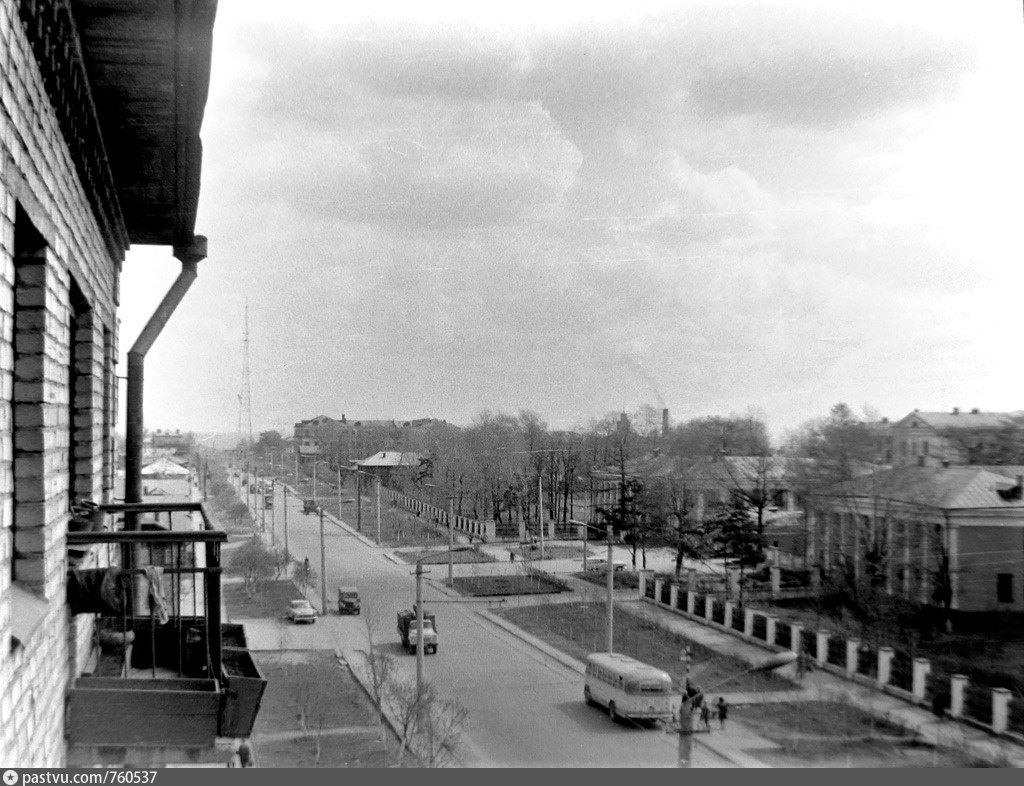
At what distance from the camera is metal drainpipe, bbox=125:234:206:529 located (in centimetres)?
492

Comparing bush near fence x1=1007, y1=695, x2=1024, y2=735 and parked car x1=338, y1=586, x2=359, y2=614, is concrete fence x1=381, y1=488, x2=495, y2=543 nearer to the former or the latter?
parked car x1=338, y1=586, x2=359, y2=614

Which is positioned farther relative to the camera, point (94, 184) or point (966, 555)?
point (966, 555)

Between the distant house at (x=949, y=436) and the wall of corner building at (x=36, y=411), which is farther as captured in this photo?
the distant house at (x=949, y=436)

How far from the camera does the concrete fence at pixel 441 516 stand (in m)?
14.2

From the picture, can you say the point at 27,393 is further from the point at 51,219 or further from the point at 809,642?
the point at 809,642

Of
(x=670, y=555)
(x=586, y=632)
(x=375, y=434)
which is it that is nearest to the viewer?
(x=586, y=632)

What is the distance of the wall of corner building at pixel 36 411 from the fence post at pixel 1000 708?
197 inches

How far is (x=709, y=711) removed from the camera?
220 inches

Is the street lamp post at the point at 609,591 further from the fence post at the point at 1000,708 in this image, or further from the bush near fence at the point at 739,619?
the fence post at the point at 1000,708

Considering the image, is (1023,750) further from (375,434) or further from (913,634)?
(375,434)

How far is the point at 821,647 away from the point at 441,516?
8537 mm

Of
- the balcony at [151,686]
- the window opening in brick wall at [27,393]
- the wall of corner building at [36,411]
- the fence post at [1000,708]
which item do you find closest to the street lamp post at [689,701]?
the fence post at [1000,708]
